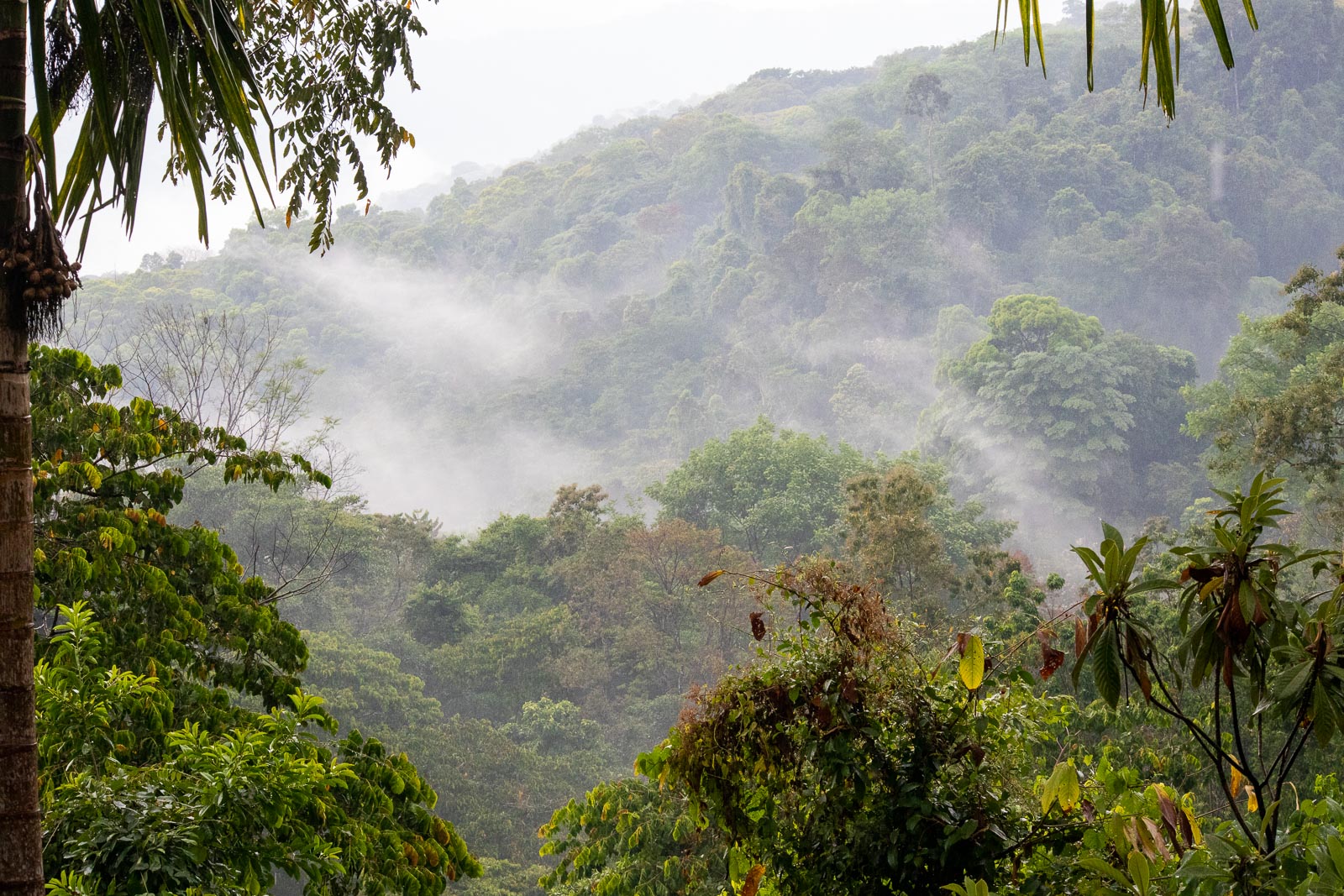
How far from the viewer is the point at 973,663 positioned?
2.33 m

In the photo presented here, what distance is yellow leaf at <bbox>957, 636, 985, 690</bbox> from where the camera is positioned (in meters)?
2.32

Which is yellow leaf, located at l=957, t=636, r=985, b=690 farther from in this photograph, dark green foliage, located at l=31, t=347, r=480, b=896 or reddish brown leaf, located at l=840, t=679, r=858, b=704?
dark green foliage, located at l=31, t=347, r=480, b=896

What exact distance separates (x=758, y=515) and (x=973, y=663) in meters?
24.7

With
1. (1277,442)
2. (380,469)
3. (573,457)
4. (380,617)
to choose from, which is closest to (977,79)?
(573,457)

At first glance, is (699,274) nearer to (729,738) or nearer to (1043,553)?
(1043,553)

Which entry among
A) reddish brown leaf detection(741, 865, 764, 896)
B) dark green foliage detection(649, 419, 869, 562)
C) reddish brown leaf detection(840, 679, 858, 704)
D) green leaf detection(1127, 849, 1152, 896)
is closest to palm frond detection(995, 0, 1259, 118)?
green leaf detection(1127, 849, 1152, 896)

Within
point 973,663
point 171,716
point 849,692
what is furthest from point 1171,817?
point 171,716

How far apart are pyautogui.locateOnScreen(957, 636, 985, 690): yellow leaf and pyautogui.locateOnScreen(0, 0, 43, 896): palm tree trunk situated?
1795 millimetres

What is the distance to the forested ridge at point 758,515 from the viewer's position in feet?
8.20

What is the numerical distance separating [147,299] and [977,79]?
151 ft

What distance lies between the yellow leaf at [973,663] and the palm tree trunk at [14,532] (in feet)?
5.89

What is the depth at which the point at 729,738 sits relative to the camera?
2.79 meters

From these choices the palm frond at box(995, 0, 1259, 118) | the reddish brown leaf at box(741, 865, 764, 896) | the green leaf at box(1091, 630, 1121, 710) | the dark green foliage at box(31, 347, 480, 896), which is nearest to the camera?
the palm frond at box(995, 0, 1259, 118)

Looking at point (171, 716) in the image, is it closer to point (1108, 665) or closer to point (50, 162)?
point (50, 162)
